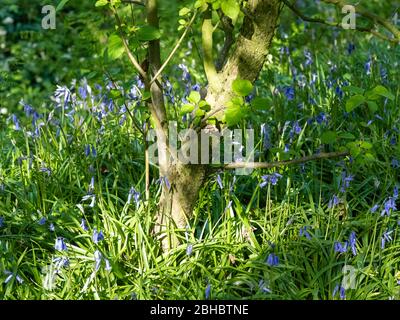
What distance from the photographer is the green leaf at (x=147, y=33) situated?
2.88 m

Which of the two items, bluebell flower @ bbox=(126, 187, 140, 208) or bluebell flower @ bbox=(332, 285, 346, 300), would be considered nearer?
bluebell flower @ bbox=(332, 285, 346, 300)

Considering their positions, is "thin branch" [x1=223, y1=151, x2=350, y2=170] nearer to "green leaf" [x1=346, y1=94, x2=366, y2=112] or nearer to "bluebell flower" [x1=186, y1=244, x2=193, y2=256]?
"green leaf" [x1=346, y1=94, x2=366, y2=112]

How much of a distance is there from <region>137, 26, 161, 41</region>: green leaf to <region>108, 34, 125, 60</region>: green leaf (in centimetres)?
8

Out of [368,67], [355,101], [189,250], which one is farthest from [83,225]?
[368,67]

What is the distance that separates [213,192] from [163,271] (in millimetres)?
647

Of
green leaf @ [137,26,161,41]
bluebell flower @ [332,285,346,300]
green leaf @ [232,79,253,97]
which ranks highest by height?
green leaf @ [137,26,161,41]

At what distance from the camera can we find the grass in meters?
3.00

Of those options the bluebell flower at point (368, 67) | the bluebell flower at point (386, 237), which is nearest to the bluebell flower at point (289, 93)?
the bluebell flower at point (368, 67)

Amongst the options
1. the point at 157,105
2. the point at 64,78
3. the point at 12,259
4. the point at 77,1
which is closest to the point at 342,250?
the point at 157,105

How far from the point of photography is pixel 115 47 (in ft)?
9.51

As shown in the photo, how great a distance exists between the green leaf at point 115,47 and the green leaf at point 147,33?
8 cm

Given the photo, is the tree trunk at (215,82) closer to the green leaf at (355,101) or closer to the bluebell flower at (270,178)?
the bluebell flower at (270,178)

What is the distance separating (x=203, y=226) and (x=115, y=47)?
1.01m

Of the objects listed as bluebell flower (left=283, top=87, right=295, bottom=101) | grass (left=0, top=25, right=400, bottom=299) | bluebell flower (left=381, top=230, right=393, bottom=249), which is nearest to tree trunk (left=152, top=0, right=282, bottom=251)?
grass (left=0, top=25, right=400, bottom=299)
